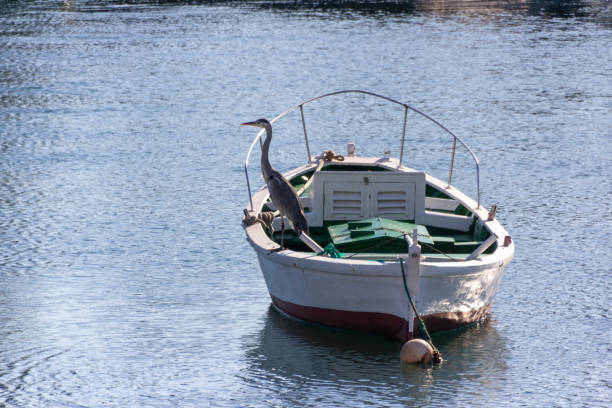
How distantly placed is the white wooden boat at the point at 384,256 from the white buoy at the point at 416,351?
0.54 feet

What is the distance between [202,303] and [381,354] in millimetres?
3462

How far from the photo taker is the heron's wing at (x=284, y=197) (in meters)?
12.0

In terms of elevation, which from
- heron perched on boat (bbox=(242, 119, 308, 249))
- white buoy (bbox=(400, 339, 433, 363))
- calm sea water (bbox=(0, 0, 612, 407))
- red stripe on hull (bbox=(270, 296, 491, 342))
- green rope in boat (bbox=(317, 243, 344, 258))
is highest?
heron perched on boat (bbox=(242, 119, 308, 249))

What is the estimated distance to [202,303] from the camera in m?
13.8

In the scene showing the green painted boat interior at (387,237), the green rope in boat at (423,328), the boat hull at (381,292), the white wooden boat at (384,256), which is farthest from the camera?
the green painted boat interior at (387,237)

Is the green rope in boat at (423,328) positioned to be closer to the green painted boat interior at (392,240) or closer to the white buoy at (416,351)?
the white buoy at (416,351)

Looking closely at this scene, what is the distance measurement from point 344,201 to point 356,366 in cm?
334

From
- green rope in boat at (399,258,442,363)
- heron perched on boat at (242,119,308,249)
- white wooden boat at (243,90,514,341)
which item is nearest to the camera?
green rope in boat at (399,258,442,363)

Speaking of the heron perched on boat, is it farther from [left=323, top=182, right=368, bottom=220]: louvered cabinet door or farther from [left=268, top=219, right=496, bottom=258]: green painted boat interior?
[left=323, top=182, right=368, bottom=220]: louvered cabinet door

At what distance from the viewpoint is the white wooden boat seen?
1086cm

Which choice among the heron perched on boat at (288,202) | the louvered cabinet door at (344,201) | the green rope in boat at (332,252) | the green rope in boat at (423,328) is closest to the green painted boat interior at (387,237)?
the louvered cabinet door at (344,201)

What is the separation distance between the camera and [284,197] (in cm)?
1202

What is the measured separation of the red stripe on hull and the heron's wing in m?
1.22

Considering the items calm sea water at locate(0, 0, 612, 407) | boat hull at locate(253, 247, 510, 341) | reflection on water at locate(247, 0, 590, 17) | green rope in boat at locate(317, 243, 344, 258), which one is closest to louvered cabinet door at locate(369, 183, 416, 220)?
calm sea water at locate(0, 0, 612, 407)
